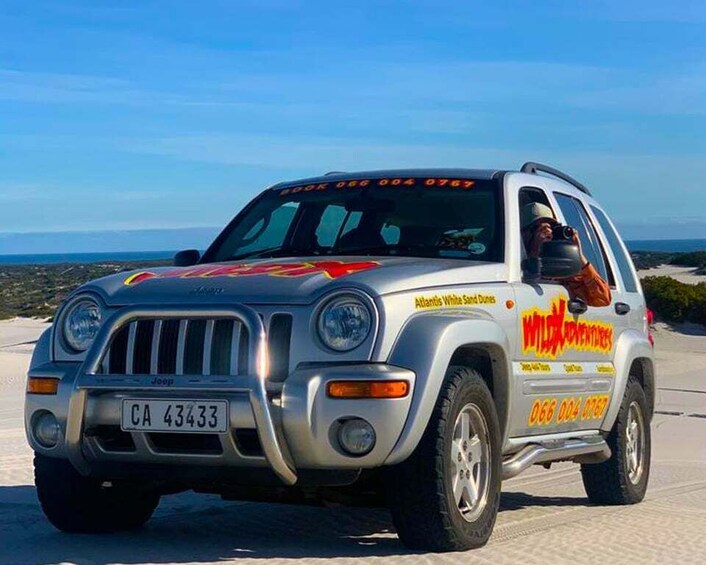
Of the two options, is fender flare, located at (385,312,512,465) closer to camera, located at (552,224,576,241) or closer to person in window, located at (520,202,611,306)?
person in window, located at (520,202,611,306)

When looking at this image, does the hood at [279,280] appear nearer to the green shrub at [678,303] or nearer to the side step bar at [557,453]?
the side step bar at [557,453]

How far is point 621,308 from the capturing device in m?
8.48

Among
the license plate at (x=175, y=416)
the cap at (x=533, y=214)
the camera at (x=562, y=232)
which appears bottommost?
the license plate at (x=175, y=416)

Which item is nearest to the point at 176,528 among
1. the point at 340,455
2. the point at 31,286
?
the point at 340,455

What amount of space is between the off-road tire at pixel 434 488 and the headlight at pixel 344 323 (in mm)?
478

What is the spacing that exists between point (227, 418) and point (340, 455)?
1.62 feet

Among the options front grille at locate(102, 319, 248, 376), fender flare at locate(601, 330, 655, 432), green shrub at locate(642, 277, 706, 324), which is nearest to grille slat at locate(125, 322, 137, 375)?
front grille at locate(102, 319, 248, 376)

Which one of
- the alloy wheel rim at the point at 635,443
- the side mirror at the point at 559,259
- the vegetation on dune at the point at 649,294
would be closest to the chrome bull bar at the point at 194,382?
the vegetation on dune at the point at 649,294

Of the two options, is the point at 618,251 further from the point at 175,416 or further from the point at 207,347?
the point at 175,416

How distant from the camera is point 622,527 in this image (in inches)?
285

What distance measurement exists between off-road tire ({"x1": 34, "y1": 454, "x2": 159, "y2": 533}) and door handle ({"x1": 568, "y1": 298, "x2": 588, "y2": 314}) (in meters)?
2.47

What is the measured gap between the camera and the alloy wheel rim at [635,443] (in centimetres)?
855

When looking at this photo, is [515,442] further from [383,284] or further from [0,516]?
[0,516]

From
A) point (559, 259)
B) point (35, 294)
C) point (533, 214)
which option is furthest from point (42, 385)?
point (35, 294)
